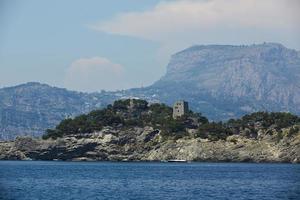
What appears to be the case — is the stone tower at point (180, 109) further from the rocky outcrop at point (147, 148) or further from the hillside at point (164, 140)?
the rocky outcrop at point (147, 148)

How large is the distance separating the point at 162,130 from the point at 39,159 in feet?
90.9

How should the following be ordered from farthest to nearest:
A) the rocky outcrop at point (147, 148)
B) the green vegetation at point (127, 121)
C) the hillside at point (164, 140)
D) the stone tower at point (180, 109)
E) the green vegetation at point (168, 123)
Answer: the stone tower at point (180, 109) → the green vegetation at point (127, 121) → the green vegetation at point (168, 123) → the hillside at point (164, 140) → the rocky outcrop at point (147, 148)

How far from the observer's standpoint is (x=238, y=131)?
148250 millimetres

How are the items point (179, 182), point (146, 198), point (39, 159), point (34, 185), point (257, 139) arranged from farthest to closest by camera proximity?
point (39, 159)
point (257, 139)
point (179, 182)
point (34, 185)
point (146, 198)

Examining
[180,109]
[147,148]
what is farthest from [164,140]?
[180,109]

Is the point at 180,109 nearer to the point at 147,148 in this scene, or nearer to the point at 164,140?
the point at 164,140

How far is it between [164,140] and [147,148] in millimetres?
4190

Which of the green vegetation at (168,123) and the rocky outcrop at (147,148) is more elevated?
the green vegetation at (168,123)

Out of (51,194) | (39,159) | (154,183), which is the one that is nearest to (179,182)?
(154,183)

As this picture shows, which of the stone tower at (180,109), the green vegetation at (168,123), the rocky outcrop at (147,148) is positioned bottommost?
the rocky outcrop at (147,148)

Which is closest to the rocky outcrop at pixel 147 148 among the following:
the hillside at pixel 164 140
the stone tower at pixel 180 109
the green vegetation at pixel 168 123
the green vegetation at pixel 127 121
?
the hillside at pixel 164 140

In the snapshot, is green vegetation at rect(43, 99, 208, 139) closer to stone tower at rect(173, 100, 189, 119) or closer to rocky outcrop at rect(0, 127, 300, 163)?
stone tower at rect(173, 100, 189, 119)

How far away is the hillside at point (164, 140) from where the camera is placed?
13812 centimetres

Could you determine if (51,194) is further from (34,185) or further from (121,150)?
(121,150)
